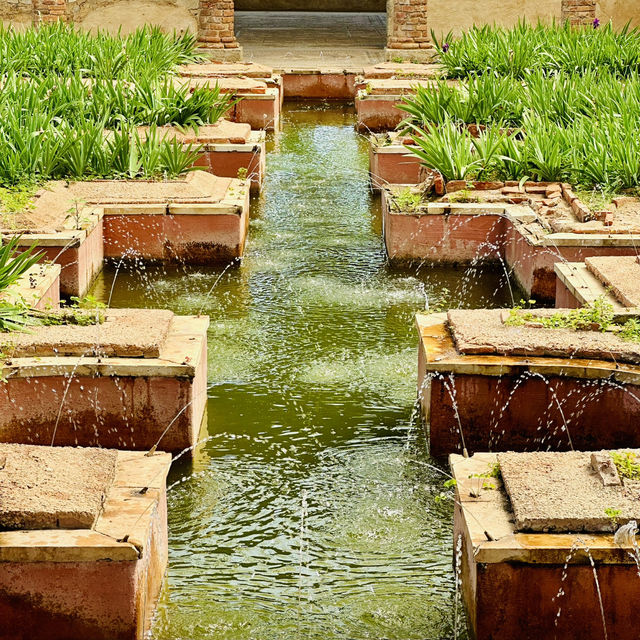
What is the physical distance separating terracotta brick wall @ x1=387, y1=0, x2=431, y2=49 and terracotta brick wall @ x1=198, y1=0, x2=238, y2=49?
2363mm

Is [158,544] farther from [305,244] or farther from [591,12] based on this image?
[591,12]

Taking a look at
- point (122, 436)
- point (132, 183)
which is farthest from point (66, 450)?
point (132, 183)

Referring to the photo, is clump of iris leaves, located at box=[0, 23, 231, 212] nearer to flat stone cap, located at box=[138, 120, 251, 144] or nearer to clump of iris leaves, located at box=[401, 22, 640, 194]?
flat stone cap, located at box=[138, 120, 251, 144]

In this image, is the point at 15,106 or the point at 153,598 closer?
the point at 153,598

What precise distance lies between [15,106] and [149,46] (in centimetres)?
474

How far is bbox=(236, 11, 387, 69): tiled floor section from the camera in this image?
1836 centimetres

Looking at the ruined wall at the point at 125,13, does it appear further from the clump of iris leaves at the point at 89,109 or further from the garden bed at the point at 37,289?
the garden bed at the point at 37,289

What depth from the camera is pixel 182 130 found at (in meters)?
10.7

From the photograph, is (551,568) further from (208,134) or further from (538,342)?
(208,134)

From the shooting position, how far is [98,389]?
5.24 metres

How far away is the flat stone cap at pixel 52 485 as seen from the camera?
12.5 ft

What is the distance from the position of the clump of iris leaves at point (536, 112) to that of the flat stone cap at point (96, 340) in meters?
4.09

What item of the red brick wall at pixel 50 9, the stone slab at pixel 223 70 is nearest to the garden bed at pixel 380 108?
the stone slab at pixel 223 70

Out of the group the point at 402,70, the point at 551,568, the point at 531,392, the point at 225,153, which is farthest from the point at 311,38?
the point at 551,568
